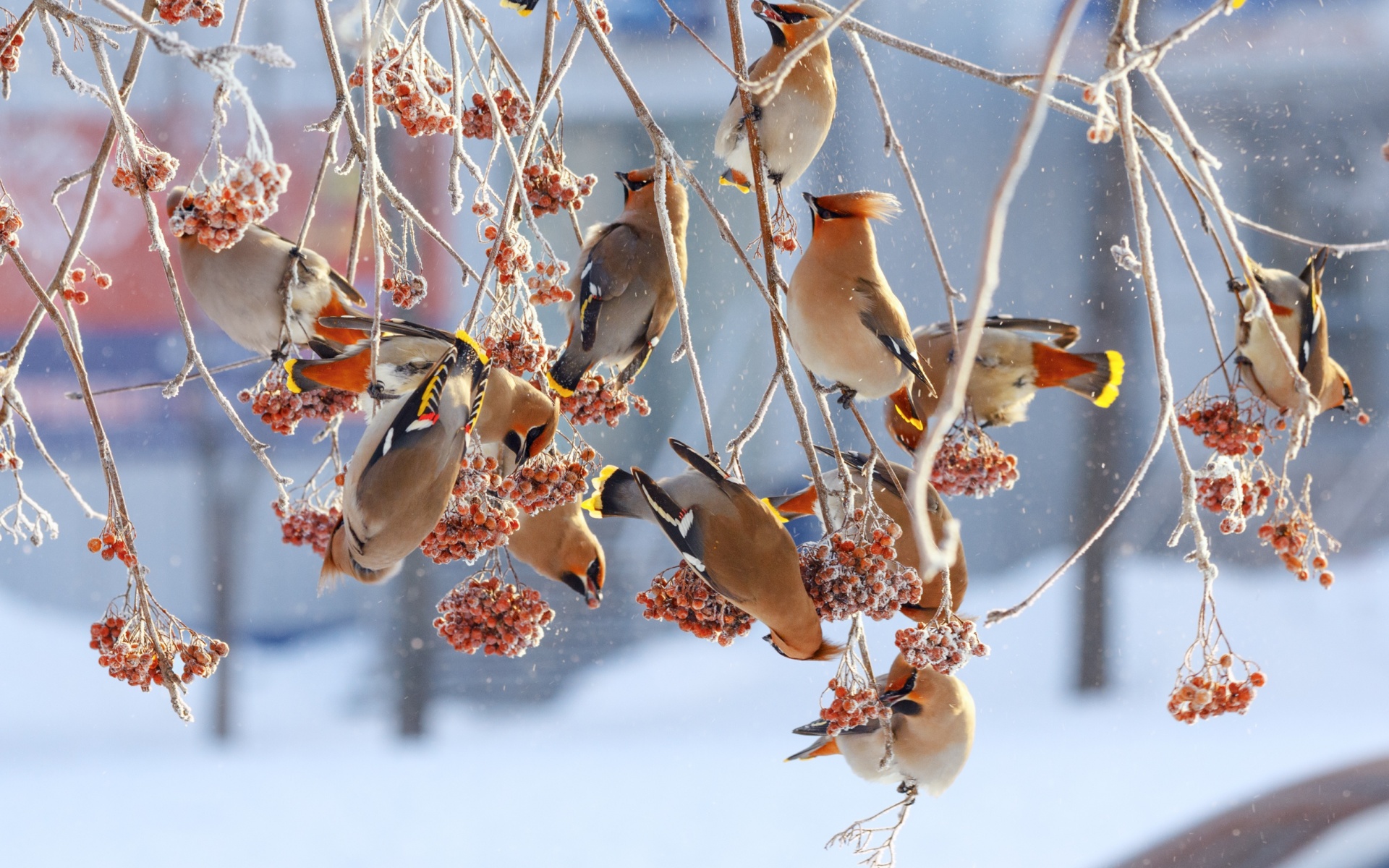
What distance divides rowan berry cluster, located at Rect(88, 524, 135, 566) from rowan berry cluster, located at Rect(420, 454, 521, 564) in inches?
7.7

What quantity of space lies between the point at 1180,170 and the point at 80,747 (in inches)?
77.8

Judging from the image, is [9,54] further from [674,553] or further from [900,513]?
[674,553]

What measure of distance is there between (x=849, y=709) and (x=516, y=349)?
1.06 feet

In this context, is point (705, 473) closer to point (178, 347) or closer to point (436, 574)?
point (436, 574)

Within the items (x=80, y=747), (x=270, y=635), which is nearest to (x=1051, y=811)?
Answer: (x=270, y=635)

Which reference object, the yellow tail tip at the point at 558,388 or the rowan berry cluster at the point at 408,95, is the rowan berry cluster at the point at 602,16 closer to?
the rowan berry cluster at the point at 408,95

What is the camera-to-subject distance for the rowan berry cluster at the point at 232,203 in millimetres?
551

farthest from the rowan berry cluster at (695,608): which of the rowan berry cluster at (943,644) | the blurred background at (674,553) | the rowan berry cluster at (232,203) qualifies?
the blurred background at (674,553)

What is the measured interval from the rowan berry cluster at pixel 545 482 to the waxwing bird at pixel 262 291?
0.97ft

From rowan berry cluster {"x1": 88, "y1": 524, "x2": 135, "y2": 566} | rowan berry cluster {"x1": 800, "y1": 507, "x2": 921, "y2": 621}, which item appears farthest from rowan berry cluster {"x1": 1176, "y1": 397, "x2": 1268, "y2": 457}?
rowan berry cluster {"x1": 88, "y1": 524, "x2": 135, "y2": 566}

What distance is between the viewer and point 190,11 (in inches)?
28.8

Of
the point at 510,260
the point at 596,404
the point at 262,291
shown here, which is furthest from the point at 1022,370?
the point at 262,291

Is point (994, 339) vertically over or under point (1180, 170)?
over

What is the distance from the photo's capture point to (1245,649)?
6.66 ft
